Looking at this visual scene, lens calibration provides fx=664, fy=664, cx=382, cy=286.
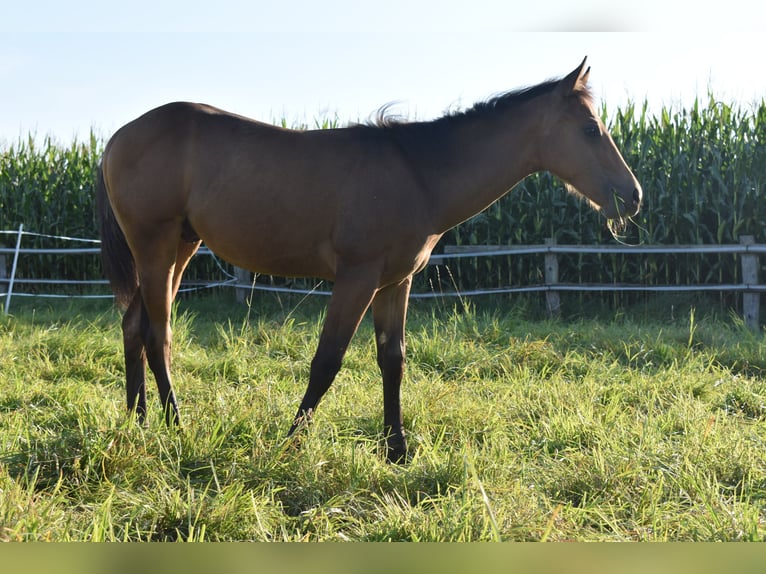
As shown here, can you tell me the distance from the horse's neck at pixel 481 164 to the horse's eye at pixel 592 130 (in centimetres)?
27

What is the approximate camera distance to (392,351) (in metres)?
4.04

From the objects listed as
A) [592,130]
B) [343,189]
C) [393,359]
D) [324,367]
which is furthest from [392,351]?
[592,130]

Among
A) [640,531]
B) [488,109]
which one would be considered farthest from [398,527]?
[488,109]

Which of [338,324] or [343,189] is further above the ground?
[343,189]

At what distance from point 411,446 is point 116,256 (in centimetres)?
242

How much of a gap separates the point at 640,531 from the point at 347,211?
2165 millimetres

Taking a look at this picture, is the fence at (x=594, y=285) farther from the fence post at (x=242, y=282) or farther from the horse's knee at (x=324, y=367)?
the horse's knee at (x=324, y=367)

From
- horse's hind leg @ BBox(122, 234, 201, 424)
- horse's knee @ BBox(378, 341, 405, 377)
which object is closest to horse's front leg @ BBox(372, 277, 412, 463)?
horse's knee @ BBox(378, 341, 405, 377)

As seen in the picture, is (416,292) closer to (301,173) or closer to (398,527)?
(301,173)

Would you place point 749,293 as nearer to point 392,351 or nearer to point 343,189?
point 392,351

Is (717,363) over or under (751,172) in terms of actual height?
under

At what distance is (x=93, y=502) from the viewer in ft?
9.59

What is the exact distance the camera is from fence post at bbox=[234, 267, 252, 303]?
1090 centimetres

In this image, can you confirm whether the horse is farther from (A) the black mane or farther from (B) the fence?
(B) the fence
